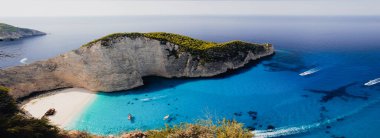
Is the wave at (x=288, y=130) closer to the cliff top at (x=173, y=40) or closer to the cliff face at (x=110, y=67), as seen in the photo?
the cliff face at (x=110, y=67)

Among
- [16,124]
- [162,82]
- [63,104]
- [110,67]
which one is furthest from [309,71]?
[16,124]

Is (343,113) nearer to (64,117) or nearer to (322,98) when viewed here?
(322,98)

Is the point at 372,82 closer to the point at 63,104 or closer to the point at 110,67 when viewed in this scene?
the point at 110,67

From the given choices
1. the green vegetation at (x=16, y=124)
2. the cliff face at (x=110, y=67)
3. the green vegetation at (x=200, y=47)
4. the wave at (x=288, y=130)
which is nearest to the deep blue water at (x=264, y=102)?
the wave at (x=288, y=130)

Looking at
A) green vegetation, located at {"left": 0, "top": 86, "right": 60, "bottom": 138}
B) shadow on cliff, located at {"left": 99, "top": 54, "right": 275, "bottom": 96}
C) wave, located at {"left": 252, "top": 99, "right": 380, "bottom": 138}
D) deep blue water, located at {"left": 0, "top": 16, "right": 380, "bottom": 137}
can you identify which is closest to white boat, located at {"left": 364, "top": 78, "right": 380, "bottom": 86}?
deep blue water, located at {"left": 0, "top": 16, "right": 380, "bottom": 137}

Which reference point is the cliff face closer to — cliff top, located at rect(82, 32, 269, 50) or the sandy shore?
cliff top, located at rect(82, 32, 269, 50)

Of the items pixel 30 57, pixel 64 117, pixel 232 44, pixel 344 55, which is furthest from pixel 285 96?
pixel 30 57
